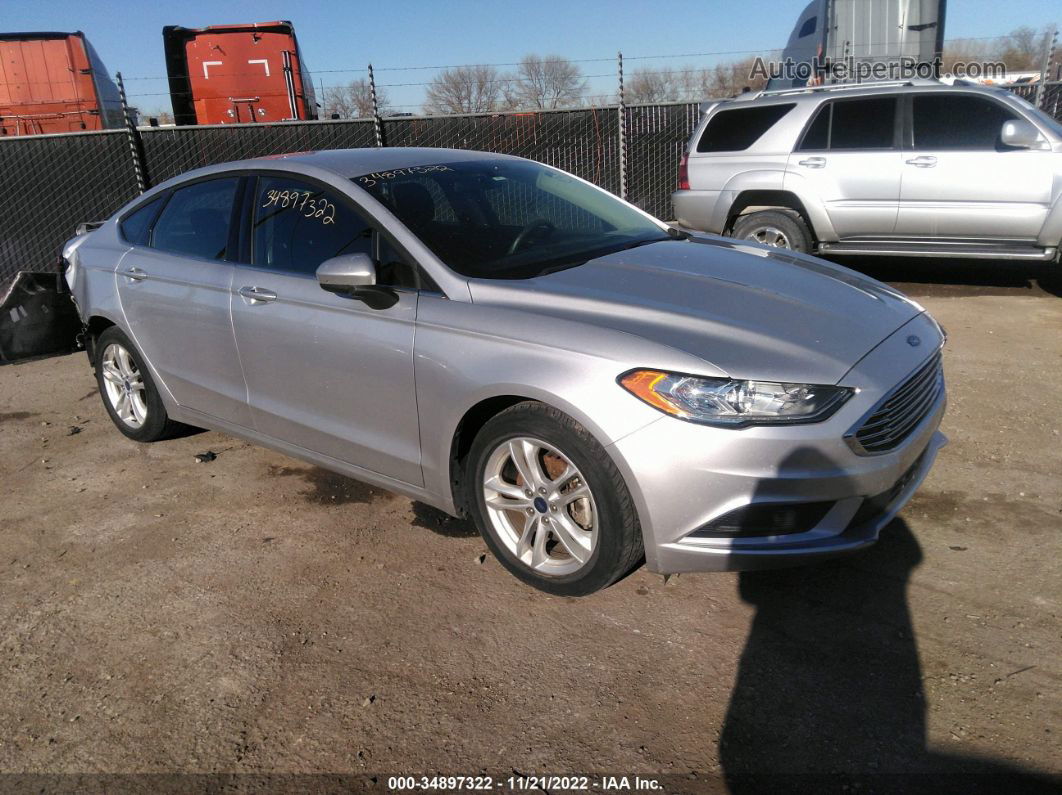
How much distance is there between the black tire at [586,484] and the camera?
2803 millimetres

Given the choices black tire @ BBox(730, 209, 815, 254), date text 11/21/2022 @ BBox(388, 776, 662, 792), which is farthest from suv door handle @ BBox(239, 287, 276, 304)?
black tire @ BBox(730, 209, 815, 254)

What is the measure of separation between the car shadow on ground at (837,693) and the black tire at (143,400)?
11.3 ft

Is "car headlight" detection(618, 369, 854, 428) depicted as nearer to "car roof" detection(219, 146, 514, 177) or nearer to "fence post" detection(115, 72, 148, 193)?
"car roof" detection(219, 146, 514, 177)

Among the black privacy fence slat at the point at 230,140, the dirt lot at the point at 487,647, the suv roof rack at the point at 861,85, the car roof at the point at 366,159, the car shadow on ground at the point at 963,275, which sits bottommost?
the car shadow on ground at the point at 963,275

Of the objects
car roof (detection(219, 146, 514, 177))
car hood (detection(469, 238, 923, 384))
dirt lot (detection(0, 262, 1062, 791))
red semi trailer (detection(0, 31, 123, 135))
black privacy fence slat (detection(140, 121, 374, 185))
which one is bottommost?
dirt lot (detection(0, 262, 1062, 791))

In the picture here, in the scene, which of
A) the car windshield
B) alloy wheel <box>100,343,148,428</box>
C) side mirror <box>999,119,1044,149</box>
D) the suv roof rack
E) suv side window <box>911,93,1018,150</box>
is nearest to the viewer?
the car windshield

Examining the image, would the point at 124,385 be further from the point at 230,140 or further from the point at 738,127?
the point at 230,140

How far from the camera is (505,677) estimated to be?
109 inches

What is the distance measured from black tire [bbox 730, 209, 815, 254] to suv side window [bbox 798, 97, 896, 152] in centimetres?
67

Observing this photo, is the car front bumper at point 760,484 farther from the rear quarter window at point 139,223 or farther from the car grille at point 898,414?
the rear quarter window at point 139,223

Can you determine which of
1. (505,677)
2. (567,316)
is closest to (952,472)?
(567,316)

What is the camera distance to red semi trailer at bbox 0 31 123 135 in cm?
1426

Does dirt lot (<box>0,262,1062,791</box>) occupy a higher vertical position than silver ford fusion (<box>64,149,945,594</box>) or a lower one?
lower

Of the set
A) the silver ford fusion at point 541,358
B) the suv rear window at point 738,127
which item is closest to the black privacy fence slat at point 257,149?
the suv rear window at point 738,127
